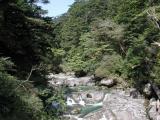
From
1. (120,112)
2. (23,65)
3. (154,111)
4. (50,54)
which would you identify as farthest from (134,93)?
(23,65)

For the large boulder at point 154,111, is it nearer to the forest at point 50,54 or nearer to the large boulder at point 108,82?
the forest at point 50,54

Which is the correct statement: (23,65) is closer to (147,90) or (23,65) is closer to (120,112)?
(120,112)

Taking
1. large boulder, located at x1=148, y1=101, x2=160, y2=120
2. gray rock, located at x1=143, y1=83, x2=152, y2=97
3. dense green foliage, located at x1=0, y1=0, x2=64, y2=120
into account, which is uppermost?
dense green foliage, located at x1=0, y1=0, x2=64, y2=120

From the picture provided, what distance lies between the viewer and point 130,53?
25.4 meters

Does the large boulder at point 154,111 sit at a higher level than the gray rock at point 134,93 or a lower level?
lower

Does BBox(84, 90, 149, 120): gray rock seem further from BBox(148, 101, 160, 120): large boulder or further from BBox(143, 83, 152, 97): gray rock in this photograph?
BBox(143, 83, 152, 97): gray rock

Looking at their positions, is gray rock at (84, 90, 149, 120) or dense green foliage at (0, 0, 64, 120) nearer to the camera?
dense green foliage at (0, 0, 64, 120)

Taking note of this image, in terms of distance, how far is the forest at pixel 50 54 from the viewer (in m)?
10.8

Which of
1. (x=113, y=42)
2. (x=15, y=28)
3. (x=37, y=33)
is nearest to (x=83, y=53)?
(x=113, y=42)

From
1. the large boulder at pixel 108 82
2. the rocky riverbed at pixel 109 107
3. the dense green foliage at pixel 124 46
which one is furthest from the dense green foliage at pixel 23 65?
the large boulder at pixel 108 82

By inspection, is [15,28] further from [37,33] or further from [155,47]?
[155,47]

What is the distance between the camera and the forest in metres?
10.8

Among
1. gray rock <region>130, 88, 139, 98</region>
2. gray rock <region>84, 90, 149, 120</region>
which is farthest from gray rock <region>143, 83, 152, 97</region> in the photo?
gray rock <region>84, 90, 149, 120</region>

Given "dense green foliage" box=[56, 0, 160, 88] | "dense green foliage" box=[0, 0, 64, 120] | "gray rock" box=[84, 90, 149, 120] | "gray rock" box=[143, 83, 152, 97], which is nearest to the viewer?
"dense green foliage" box=[0, 0, 64, 120]
